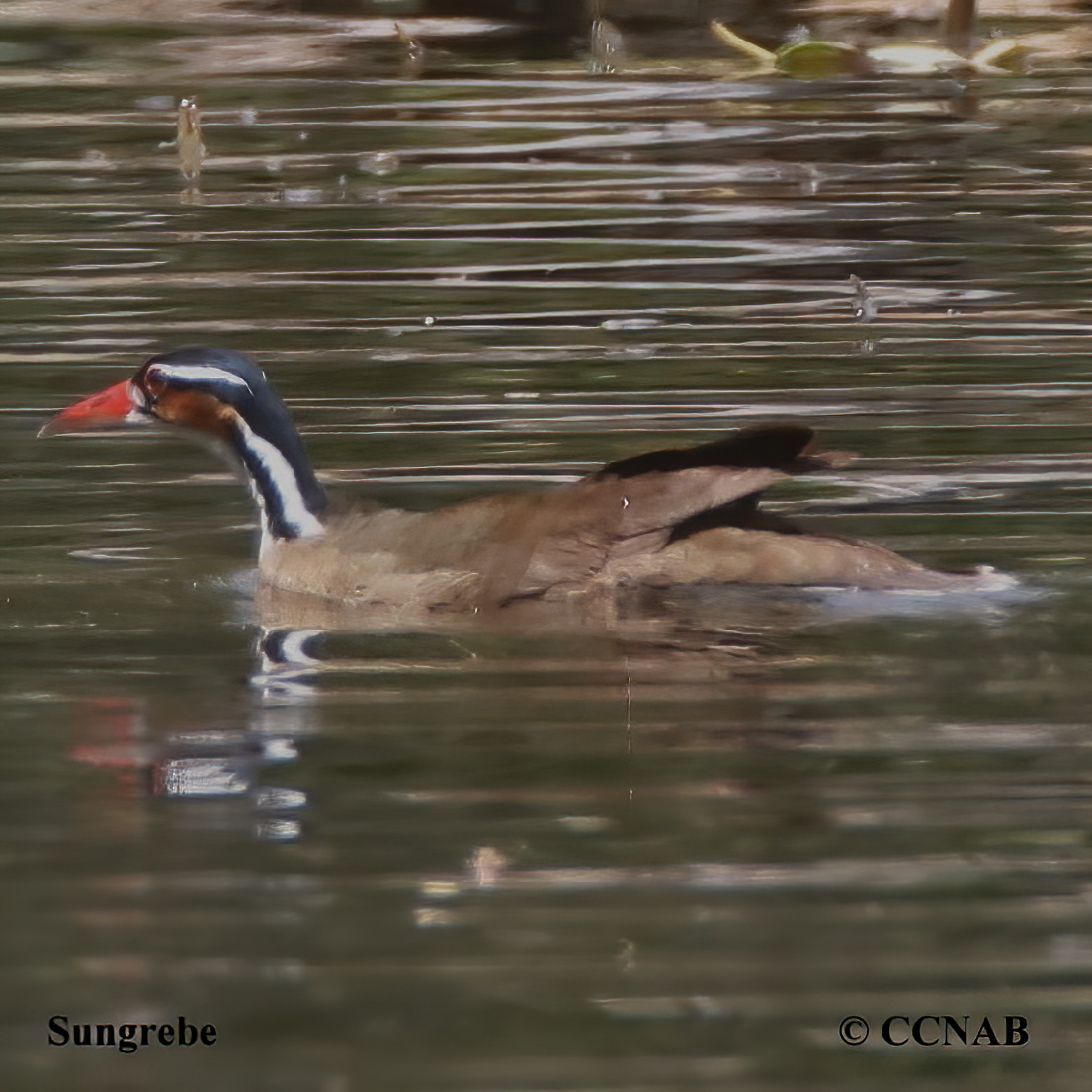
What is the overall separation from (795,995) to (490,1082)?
0.58m

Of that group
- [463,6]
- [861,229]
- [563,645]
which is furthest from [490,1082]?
[463,6]

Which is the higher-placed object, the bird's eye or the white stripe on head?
the white stripe on head

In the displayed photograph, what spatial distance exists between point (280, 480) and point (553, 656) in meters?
1.30

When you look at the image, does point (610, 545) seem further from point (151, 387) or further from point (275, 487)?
point (151, 387)

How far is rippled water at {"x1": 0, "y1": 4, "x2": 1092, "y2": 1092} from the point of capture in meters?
4.34

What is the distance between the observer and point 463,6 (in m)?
15.1

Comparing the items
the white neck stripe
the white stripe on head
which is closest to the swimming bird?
the white neck stripe

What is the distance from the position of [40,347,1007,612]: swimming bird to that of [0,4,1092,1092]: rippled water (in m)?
0.12

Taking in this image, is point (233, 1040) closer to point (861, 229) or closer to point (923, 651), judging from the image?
point (923, 651)

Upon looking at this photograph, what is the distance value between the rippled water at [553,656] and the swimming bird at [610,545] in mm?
117

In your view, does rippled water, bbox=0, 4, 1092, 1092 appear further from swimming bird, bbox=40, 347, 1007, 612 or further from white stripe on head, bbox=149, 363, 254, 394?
white stripe on head, bbox=149, 363, 254, 394

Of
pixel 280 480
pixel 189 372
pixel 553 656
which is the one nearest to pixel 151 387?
pixel 189 372

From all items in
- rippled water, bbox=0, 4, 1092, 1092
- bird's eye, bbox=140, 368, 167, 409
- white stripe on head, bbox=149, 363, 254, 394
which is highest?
white stripe on head, bbox=149, 363, 254, 394

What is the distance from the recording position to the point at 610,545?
21.5 ft
